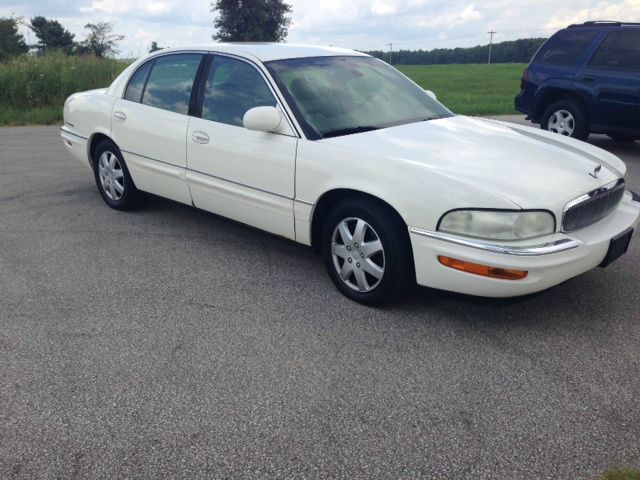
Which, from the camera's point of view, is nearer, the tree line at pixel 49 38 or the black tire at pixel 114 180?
the black tire at pixel 114 180

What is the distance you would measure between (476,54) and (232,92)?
9745 cm

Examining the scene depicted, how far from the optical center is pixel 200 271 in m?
4.50

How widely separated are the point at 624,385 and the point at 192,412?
2.09 m

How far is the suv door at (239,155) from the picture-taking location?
162 inches

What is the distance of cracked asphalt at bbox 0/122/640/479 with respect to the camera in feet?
8.18

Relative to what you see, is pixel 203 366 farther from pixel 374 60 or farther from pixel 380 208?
pixel 374 60

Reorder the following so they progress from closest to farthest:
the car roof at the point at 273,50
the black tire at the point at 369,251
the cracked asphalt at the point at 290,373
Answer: the cracked asphalt at the point at 290,373, the black tire at the point at 369,251, the car roof at the point at 273,50

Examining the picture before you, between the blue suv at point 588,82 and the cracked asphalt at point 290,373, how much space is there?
465cm

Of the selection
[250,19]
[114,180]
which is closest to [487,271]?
[114,180]

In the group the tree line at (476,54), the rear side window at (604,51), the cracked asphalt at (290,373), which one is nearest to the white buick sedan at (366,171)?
the cracked asphalt at (290,373)

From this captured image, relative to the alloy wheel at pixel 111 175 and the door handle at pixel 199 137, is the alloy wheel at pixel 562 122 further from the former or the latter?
the alloy wheel at pixel 111 175

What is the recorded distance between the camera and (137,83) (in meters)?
5.46

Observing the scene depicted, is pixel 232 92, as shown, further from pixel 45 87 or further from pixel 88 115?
pixel 45 87

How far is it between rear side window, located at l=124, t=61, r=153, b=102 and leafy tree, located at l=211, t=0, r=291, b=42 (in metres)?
64.8
